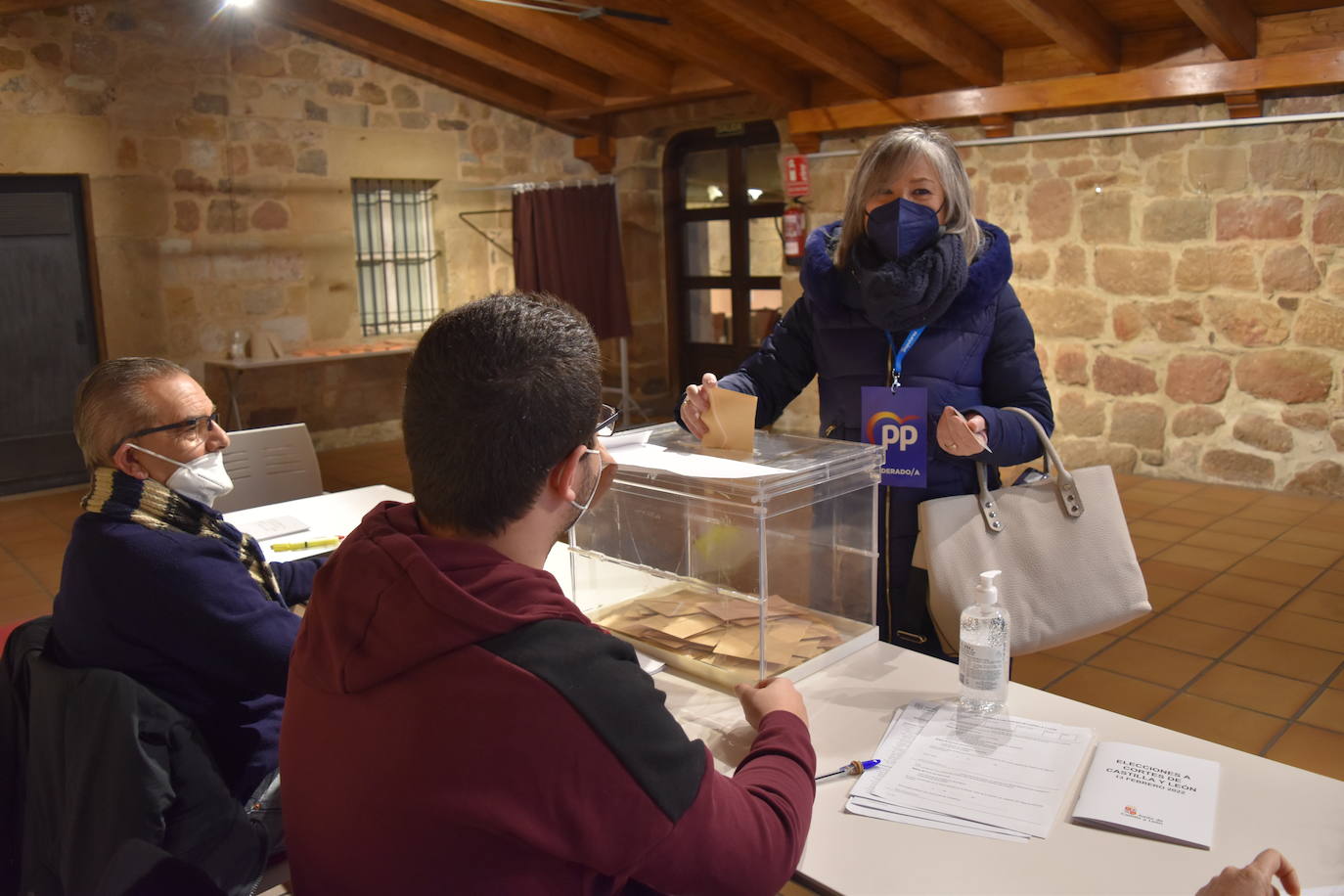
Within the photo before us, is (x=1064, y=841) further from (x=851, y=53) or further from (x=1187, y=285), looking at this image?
(x=851, y=53)

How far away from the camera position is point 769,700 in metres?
1.37

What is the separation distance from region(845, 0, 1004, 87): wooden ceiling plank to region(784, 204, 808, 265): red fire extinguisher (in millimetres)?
1501

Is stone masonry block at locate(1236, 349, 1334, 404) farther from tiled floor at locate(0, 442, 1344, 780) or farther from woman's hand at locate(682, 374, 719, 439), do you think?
woman's hand at locate(682, 374, 719, 439)

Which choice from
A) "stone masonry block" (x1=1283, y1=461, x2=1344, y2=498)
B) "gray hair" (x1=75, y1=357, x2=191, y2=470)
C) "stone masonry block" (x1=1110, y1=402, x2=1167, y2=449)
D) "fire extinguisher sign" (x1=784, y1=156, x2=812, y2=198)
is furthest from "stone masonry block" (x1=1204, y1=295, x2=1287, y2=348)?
"gray hair" (x1=75, y1=357, x2=191, y2=470)

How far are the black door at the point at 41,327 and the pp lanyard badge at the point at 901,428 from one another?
236 inches

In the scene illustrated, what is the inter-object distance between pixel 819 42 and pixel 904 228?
4190 millimetres

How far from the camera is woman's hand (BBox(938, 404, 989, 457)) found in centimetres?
173

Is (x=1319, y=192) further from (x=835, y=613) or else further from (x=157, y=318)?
(x=157, y=318)

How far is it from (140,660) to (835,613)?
1.13 metres

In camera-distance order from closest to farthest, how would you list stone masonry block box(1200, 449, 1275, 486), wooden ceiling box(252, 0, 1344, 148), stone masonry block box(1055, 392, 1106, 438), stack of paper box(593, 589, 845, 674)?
stack of paper box(593, 589, 845, 674) → wooden ceiling box(252, 0, 1344, 148) → stone masonry block box(1200, 449, 1275, 486) → stone masonry block box(1055, 392, 1106, 438)

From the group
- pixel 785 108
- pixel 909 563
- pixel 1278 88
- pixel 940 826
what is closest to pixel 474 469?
pixel 940 826

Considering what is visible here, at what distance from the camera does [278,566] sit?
89.2 inches

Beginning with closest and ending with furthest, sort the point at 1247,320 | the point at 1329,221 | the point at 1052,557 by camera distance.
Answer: the point at 1052,557 → the point at 1329,221 → the point at 1247,320

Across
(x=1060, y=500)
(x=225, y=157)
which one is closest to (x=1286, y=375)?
(x=1060, y=500)
